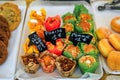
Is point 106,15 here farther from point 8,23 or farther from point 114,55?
point 8,23

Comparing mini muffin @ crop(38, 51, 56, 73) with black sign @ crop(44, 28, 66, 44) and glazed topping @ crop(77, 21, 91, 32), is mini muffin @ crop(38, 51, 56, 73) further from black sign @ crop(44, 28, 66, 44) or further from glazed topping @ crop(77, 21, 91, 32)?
glazed topping @ crop(77, 21, 91, 32)

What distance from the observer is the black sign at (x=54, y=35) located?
0.98 metres

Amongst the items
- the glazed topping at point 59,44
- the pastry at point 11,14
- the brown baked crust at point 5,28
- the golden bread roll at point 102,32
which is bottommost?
the glazed topping at point 59,44

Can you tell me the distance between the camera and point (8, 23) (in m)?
1.07

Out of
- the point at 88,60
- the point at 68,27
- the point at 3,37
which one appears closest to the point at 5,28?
the point at 3,37

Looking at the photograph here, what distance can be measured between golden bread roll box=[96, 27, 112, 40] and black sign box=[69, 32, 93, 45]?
48 millimetres

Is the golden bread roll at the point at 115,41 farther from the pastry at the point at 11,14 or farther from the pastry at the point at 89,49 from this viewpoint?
the pastry at the point at 11,14

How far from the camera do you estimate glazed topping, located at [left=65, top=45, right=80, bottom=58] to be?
927mm

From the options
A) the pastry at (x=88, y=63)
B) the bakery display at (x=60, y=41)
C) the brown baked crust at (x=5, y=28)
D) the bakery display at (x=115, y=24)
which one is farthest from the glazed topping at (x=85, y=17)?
the brown baked crust at (x=5, y=28)

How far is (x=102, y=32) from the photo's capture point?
1.01 meters

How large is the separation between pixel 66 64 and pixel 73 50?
72mm

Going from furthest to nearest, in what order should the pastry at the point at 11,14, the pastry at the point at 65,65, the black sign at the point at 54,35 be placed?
the pastry at the point at 11,14 → the black sign at the point at 54,35 → the pastry at the point at 65,65

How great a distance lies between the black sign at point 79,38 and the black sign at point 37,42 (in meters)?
0.12

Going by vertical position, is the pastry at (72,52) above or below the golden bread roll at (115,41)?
below
